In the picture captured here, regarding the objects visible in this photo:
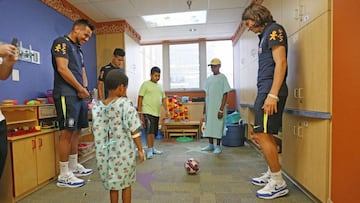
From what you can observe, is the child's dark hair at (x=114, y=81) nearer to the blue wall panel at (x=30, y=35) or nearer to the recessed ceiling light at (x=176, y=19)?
the blue wall panel at (x=30, y=35)

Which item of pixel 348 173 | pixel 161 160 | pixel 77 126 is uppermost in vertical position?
pixel 77 126

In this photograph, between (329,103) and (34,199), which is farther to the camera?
(34,199)

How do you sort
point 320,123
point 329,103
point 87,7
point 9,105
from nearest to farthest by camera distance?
point 329,103, point 320,123, point 9,105, point 87,7

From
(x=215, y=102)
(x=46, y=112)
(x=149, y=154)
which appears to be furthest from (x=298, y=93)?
(x=46, y=112)

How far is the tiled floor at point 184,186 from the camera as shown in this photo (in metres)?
1.79

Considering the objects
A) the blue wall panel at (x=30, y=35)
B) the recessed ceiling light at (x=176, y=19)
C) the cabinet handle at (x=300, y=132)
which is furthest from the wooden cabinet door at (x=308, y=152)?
the blue wall panel at (x=30, y=35)

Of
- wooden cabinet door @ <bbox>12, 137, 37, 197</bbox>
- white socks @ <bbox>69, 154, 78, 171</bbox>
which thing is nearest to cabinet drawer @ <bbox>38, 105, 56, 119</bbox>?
wooden cabinet door @ <bbox>12, 137, 37, 197</bbox>

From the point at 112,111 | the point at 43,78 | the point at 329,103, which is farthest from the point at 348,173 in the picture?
the point at 43,78

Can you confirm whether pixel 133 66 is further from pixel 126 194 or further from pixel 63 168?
pixel 126 194

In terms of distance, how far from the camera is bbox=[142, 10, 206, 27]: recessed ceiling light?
3906 mm

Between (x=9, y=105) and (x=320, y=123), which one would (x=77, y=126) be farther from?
(x=320, y=123)

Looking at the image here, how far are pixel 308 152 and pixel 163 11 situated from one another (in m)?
2.96

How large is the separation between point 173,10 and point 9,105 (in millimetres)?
2644

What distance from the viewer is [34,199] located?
185cm
